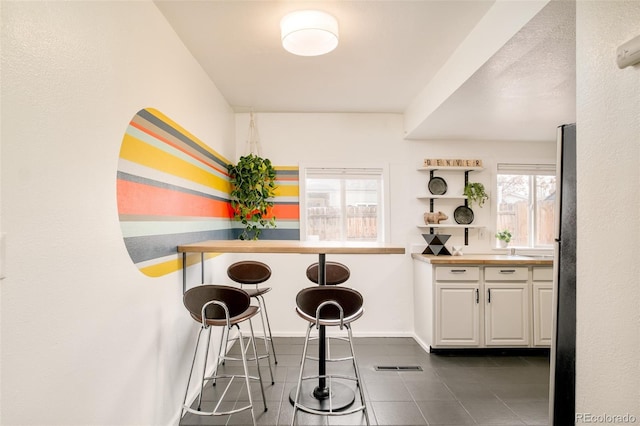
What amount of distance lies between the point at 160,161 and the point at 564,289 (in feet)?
7.59

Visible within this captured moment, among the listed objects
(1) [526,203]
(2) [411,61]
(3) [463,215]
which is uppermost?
(2) [411,61]

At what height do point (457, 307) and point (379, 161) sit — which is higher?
point (379, 161)

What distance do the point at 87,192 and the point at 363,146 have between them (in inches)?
122

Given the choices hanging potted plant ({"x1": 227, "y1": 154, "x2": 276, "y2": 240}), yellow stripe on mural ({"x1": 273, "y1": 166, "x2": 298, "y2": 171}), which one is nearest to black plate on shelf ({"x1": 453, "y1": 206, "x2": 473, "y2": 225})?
yellow stripe on mural ({"x1": 273, "y1": 166, "x2": 298, "y2": 171})

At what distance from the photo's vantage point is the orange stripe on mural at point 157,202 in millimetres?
1690

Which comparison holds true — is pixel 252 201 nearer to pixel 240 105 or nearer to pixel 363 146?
pixel 240 105

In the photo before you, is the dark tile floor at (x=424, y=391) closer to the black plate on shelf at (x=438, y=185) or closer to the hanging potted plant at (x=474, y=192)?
the hanging potted plant at (x=474, y=192)

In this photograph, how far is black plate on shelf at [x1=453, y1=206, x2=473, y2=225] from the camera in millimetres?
4020

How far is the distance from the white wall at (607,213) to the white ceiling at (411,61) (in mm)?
577

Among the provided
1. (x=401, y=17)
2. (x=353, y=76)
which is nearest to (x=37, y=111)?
(x=401, y=17)

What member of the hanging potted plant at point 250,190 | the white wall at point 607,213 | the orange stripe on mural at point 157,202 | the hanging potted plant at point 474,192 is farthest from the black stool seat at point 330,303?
the hanging potted plant at point 474,192

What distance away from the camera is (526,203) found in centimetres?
416

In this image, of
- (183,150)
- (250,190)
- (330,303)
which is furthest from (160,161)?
(250,190)

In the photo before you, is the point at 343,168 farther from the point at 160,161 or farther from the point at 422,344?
the point at 160,161
